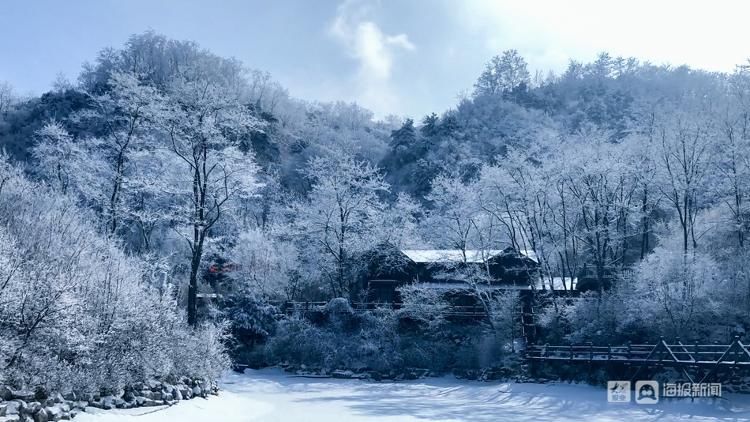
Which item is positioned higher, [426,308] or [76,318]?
[76,318]

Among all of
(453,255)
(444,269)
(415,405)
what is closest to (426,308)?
(444,269)

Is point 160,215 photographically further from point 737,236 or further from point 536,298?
point 737,236

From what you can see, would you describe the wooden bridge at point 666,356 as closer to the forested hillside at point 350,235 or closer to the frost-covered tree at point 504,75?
the forested hillside at point 350,235

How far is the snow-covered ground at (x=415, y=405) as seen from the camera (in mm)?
17609

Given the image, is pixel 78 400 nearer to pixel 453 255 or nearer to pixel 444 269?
pixel 453 255

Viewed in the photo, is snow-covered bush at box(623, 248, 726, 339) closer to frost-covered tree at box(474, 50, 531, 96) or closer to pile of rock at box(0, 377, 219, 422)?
pile of rock at box(0, 377, 219, 422)

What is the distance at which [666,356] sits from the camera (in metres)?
23.8

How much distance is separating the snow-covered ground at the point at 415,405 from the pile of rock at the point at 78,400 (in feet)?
1.11

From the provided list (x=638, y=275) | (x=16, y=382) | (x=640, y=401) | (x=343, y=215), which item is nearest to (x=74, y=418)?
(x=16, y=382)

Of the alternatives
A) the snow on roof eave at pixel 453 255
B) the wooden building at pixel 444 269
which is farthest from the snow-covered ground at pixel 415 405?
the snow on roof eave at pixel 453 255

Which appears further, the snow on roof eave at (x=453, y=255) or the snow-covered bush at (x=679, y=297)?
the snow on roof eave at (x=453, y=255)

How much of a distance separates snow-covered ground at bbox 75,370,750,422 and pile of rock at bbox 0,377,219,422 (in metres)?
0.34

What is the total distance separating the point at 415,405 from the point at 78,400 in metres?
13.4

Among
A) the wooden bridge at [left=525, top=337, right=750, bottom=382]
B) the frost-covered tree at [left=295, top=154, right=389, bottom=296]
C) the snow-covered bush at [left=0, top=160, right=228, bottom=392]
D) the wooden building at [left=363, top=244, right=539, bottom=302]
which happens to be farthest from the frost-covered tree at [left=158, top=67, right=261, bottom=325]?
the wooden bridge at [left=525, top=337, right=750, bottom=382]
